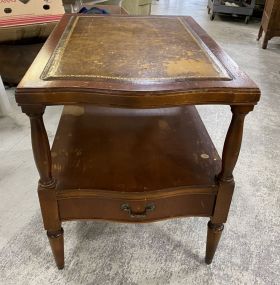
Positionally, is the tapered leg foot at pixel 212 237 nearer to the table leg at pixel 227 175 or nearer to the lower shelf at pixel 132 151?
the table leg at pixel 227 175

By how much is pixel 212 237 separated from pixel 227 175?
22cm

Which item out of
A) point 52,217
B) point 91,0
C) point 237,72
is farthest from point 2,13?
point 237,72

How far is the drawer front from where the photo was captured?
2.49ft

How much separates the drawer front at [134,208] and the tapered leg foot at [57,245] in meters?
0.06

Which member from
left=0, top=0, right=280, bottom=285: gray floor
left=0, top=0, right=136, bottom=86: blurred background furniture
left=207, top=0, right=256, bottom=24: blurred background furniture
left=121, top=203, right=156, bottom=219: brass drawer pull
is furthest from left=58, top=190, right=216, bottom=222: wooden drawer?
left=207, top=0, right=256, bottom=24: blurred background furniture

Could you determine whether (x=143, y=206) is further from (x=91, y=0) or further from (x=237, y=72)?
(x=91, y=0)

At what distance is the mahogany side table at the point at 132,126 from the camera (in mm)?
617

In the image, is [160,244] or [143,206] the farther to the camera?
[160,244]

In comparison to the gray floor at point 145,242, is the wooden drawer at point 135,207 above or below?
above

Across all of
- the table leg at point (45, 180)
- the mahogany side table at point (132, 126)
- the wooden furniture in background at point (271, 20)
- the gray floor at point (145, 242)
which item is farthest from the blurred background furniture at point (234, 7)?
the table leg at point (45, 180)

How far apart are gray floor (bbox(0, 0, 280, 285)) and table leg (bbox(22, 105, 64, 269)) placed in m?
0.10

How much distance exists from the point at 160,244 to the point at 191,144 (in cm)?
A: 35

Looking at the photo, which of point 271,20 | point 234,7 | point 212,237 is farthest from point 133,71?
point 234,7

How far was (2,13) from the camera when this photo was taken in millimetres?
1541
